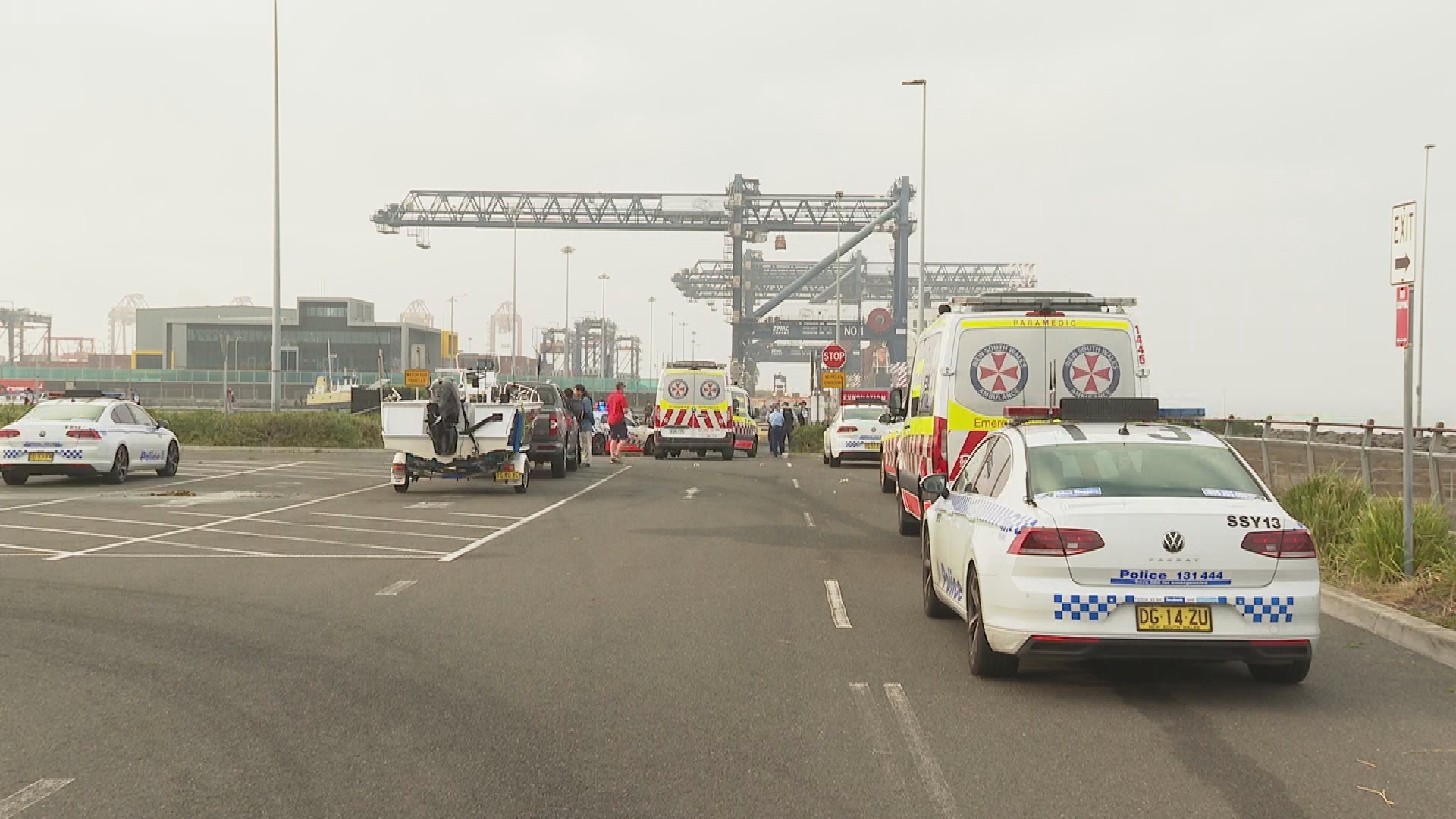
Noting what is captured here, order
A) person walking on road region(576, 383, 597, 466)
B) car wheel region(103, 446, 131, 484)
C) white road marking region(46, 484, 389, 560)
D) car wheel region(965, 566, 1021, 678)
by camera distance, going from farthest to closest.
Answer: person walking on road region(576, 383, 597, 466)
car wheel region(103, 446, 131, 484)
white road marking region(46, 484, 389, 560)
car wheel region(965, 566, 1021, 678)

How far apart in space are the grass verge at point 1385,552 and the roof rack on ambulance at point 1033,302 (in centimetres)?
281

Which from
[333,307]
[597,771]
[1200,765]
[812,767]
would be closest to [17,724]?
[597,771]

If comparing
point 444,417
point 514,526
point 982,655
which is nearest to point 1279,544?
point 982,655

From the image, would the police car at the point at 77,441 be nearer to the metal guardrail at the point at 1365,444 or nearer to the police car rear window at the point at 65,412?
the police car rear window at the point at 65,412

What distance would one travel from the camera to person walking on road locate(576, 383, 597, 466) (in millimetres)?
31364

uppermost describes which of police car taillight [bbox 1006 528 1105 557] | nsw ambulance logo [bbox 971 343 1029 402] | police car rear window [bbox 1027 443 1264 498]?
nsw ambulance logo [bbox 971 343 1029 402]

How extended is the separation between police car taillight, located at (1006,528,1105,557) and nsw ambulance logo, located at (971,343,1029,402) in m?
6.10

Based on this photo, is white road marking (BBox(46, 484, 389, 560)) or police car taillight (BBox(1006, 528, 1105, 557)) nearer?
police car taillight (BBox(1006, 528, 1105, 557))

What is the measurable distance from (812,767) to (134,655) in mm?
4595

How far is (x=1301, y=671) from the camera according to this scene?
7.82m

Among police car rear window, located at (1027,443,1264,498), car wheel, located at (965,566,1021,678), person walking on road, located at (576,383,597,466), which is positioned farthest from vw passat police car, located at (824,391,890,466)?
car wheel, located at (965,566,1021,678)

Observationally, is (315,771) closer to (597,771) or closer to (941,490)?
(597,771)

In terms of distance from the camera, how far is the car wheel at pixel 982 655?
7.96 meters

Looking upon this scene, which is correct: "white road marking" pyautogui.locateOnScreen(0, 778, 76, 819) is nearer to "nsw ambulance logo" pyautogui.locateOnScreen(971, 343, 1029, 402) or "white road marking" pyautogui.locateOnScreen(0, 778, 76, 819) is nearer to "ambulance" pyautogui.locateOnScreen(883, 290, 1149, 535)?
"ambulance" pyautogui.locateOnScreen(883, 290, 1149, 535)
